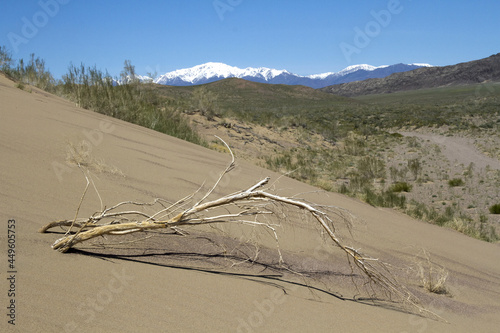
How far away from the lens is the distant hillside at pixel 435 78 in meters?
138

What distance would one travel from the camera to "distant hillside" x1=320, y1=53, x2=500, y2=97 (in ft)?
452

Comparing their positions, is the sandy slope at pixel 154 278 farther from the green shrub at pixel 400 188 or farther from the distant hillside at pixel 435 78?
the distant hillside at pixel 435 78

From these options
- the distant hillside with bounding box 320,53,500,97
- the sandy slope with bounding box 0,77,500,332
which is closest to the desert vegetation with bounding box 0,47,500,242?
the sandy slope with bounding box 0,77,500,332

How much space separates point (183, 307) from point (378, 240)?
10.3 feet

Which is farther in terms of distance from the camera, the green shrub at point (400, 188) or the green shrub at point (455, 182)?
the green shrub at point (455, 182)

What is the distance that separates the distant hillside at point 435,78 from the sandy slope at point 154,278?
150m

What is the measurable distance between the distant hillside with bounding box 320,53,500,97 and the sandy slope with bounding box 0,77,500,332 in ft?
492

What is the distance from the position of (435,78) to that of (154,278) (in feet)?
525

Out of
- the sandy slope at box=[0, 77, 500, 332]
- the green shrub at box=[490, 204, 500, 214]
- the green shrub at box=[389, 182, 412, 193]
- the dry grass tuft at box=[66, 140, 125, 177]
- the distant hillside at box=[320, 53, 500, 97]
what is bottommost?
the green shrub at box=[490, 204, 500, 214]

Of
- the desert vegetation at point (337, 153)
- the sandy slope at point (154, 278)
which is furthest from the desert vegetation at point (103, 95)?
the sandy slope at point (154, 278)

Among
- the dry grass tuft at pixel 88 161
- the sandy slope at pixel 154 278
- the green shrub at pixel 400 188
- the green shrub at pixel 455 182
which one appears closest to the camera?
the sandy slope at pixel 154 278

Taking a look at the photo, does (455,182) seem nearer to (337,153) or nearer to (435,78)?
(337,153)

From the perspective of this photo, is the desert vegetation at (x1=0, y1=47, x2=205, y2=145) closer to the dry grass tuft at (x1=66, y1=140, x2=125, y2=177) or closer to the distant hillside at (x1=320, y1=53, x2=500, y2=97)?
the dry grass tuft at (x1=66, y1=140, x2=125, y2=177)

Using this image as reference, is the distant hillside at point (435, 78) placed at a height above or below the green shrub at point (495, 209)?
above
